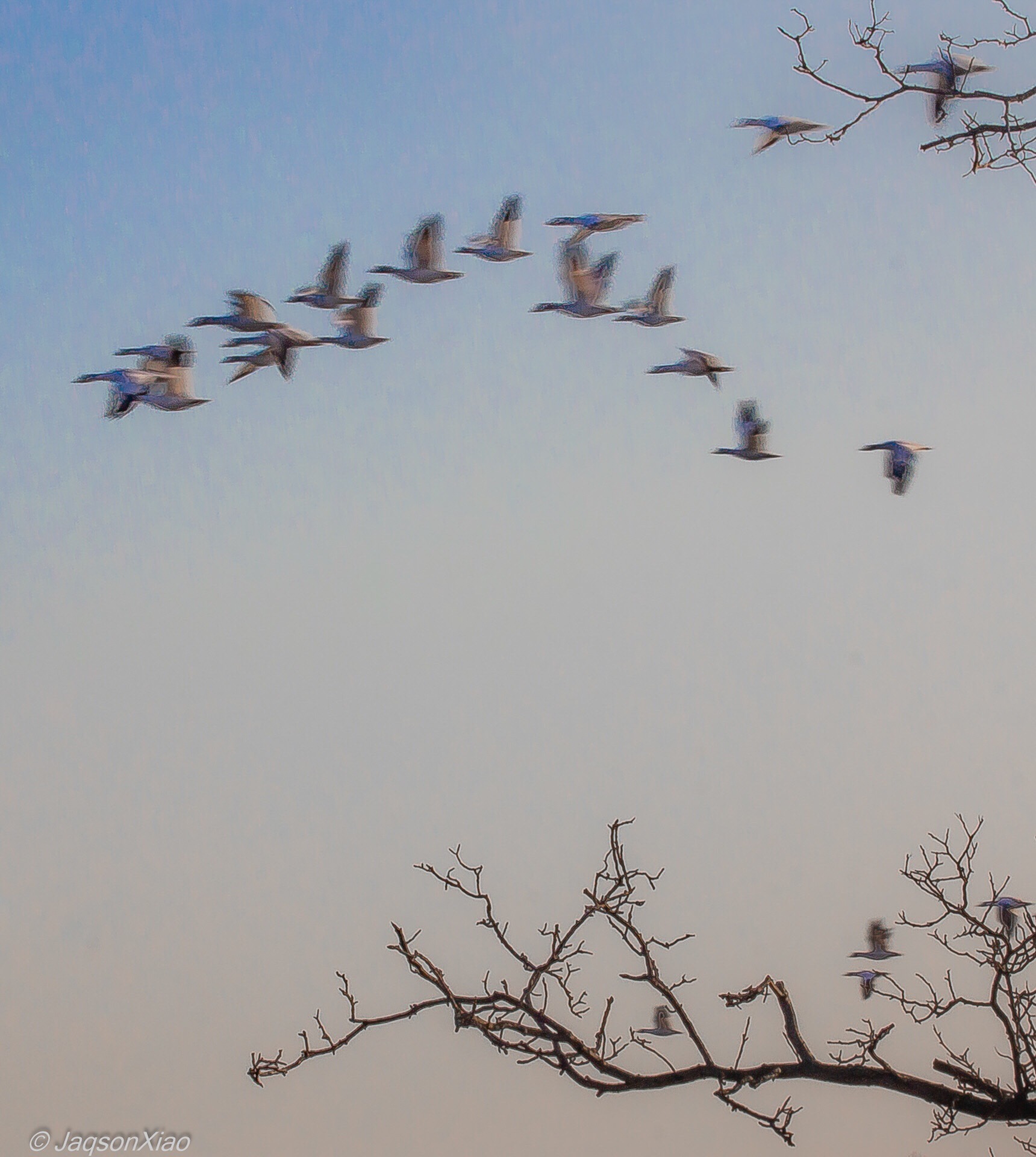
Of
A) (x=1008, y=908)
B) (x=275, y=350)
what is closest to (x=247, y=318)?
(x=275, y=350)

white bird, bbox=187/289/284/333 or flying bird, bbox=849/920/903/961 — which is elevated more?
white bird, bbox=187/289/284/333

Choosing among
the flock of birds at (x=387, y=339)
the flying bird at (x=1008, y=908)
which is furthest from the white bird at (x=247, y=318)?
the flying bird at (x=1008, y=908)

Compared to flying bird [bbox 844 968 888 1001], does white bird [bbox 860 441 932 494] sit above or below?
above

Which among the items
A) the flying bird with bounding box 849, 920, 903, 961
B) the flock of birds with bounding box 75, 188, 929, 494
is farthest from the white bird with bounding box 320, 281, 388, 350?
the flying bird with bounding box 849, 920, 903, 961

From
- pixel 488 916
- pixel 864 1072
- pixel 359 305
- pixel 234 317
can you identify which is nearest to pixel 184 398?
pixel 234 317

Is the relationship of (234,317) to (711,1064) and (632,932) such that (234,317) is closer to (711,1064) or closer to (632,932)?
(632,932)

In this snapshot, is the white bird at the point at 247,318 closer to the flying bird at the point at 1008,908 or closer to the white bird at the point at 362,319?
the white bird at the point at 362,319

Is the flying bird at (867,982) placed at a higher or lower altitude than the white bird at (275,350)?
lower

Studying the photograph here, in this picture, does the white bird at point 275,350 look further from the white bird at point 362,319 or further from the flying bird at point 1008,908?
the flying bird at point 1008,908

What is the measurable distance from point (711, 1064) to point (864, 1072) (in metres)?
0.72

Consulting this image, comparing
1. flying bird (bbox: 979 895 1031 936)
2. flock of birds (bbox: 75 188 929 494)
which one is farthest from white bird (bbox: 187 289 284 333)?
flying bird (bbox: 979 895 1031 936)

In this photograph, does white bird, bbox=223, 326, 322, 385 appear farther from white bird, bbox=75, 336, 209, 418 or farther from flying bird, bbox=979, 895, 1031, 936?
flying bird, bbox=979, 895, 1031, 936

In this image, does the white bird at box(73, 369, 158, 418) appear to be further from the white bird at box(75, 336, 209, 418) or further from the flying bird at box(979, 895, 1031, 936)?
the flying bird at box(979, 895, 1031, 936)

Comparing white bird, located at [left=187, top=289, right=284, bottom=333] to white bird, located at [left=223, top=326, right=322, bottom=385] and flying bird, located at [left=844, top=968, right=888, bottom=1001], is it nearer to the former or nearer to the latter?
white bird, located at [left=223, top=326, right=322, bottom=385]
